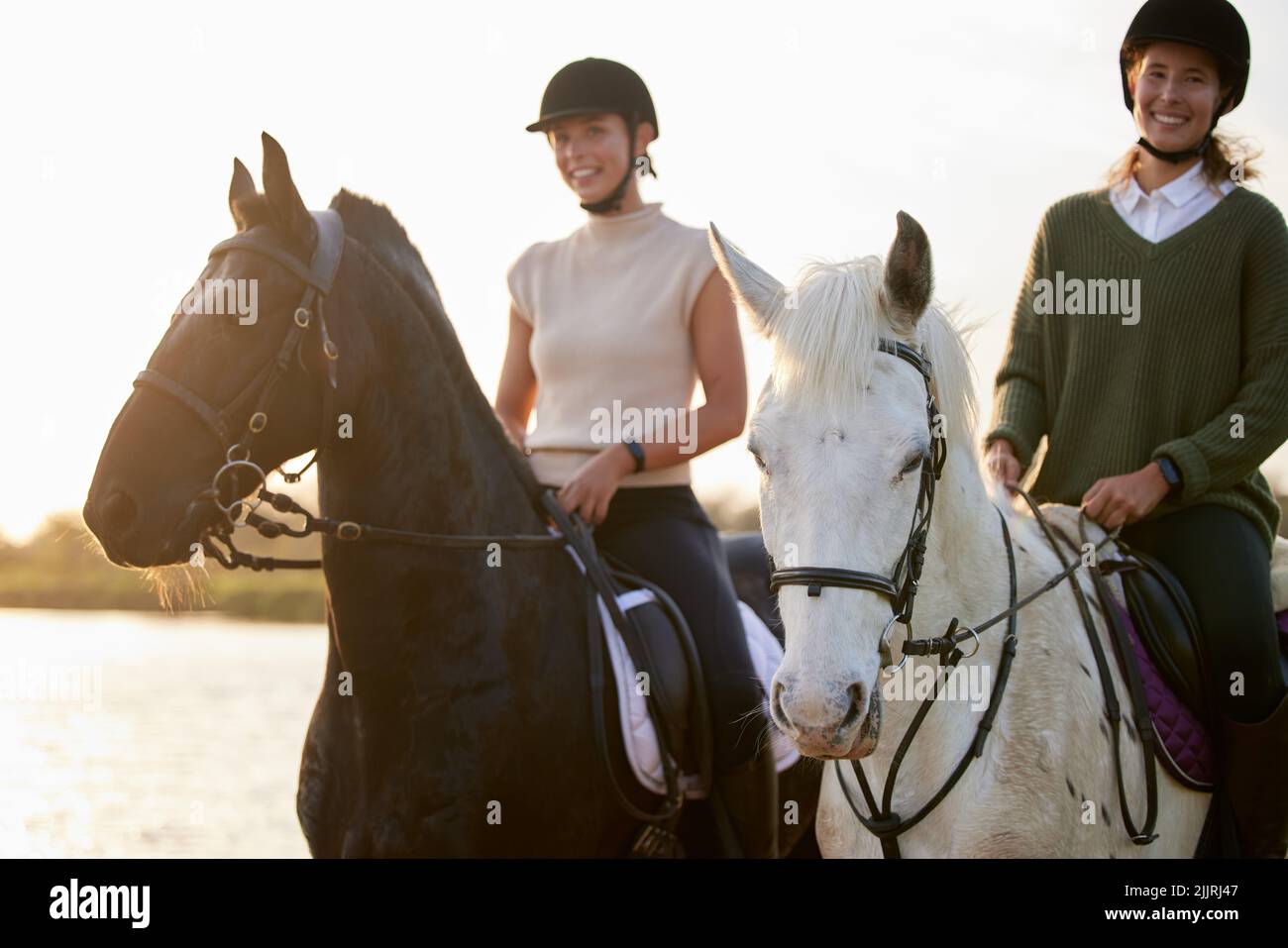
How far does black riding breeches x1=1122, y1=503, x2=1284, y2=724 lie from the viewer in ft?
11.2

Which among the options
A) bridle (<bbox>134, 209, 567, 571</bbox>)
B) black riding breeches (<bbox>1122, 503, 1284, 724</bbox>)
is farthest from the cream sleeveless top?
black riding breeches (<bbox>1122, 503, 1284, 724</bbox>)

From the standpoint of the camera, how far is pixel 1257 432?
11.7 feet

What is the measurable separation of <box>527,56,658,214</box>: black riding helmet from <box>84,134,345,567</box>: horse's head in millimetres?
1170

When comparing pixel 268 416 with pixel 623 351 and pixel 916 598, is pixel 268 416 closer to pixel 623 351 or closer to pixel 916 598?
pixel 623 351

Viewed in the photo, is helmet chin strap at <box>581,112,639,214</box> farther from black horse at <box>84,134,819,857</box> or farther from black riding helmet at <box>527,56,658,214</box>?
black horse at <box>84,134,819,857</box>

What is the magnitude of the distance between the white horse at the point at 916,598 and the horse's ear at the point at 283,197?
119cm

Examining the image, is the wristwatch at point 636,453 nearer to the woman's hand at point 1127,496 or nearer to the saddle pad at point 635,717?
the saddle pad at point 635,717

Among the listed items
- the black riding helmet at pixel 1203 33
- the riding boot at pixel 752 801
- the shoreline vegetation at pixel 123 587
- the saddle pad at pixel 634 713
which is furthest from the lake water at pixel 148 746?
the black riding helmet at pixel 1203 33

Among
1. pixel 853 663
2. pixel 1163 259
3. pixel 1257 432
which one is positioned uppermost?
pixel 1163 259

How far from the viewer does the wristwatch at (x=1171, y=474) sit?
11.7ft
